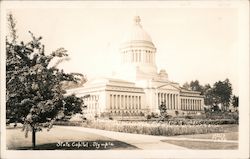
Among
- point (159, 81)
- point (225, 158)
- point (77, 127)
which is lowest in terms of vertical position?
point (225, 158)

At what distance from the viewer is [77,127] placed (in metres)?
4.07

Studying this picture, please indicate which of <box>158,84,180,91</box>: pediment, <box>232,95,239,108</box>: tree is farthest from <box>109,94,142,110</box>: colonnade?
<box>232,95,239,108</box>: tree

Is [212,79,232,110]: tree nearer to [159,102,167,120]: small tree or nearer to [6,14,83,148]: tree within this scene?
[159,102,167,120]: small tree

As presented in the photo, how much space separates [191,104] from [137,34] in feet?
2.80

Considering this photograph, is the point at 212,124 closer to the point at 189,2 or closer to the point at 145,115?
the point at 145,115

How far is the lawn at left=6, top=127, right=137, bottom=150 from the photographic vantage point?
3.98 m

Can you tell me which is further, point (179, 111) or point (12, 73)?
point (179, 111)

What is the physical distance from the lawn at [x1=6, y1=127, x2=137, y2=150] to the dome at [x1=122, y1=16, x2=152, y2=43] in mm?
969

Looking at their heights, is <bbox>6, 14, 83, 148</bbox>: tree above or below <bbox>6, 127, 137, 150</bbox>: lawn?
above

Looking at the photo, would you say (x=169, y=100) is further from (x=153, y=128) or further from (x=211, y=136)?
(x=211, y=136)

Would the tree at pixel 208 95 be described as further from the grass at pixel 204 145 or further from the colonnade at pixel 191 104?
the grass at pixel 204 145

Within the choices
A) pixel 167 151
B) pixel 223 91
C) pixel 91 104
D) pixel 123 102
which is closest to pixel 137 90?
pixel 123 102

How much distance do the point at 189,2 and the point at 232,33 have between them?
0.48m

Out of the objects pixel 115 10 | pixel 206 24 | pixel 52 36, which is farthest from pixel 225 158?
pixel 52 36
